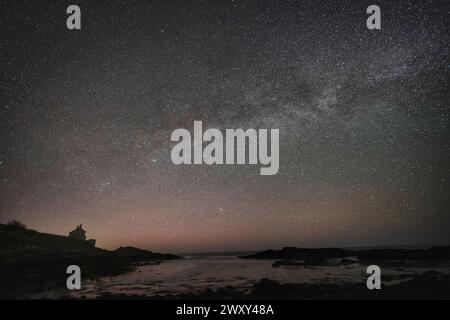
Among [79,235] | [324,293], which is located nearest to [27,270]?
[324,293]

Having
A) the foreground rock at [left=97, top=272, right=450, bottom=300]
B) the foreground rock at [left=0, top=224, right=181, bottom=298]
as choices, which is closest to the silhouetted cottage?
the foreground rock at [left=0, top=224, right=181, bottom=298]

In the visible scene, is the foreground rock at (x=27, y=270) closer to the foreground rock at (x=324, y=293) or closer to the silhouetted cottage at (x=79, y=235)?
the foreground rock at (x=324, y=293)

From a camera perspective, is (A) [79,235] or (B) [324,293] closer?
(B) [324,293]

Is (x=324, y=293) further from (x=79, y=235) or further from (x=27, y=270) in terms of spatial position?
(x=79, y=235)

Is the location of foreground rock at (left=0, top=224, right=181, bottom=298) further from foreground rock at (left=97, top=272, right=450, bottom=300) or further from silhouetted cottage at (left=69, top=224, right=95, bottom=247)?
silhouetted cottage at (left=69, top=224, right=95, bottom=247)

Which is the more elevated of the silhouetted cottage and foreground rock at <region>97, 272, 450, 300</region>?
foreground rock at <region>97, 272, 450, 300</region>

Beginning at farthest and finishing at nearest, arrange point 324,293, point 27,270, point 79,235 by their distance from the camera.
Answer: point 79,235 < point 27,270 < point 324,293

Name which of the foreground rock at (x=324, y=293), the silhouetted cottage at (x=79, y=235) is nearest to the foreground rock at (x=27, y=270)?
the foreground rock at (x=324, y=293)

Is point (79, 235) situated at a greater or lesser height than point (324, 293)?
lesser

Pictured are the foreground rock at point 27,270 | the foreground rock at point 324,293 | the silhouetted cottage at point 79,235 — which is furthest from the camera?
the silhouetted cottage at point 79,235

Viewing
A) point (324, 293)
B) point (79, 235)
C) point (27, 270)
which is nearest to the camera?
point (324, 293)
